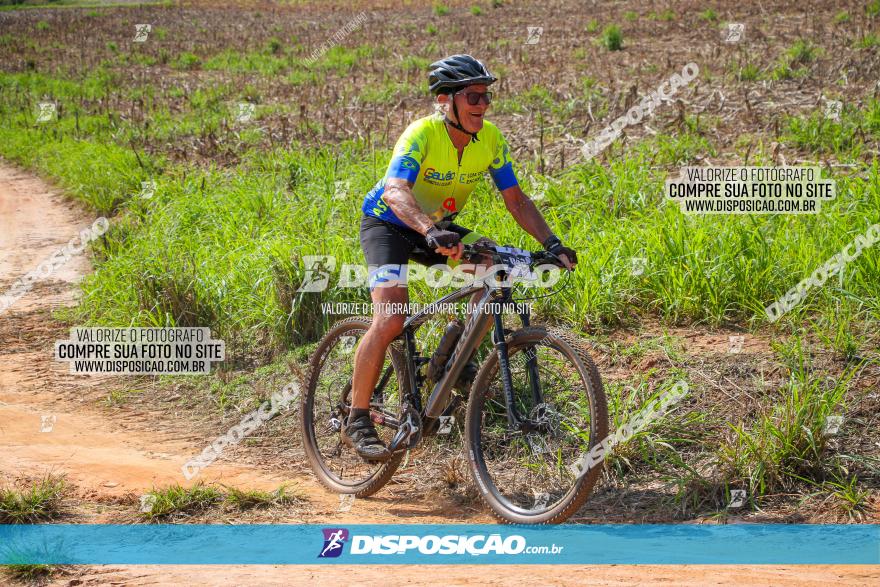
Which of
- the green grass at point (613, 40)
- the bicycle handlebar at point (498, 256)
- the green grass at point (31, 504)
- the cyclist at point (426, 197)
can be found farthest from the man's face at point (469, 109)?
the green grass at point (613, 40)

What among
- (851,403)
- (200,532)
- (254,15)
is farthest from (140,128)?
(254,15)

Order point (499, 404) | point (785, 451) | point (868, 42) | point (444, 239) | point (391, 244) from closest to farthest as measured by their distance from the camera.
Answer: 1. point (444, 239)
2. point (785, 451)
3. point (391, 244)
4. point (499, 404)
5. point (868, 42)

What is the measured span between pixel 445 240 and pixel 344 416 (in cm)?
181

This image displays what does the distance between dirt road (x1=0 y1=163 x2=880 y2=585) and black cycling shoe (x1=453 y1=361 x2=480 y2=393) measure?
76cm

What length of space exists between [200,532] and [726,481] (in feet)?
9.74

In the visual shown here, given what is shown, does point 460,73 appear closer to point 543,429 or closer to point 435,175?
point 435,175

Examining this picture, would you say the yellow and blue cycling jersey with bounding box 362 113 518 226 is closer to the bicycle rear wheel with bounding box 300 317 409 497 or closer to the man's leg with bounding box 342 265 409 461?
the man's leg with bounding box 342 265 409 461

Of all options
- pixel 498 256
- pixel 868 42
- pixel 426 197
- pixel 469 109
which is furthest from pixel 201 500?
pixel 868 42

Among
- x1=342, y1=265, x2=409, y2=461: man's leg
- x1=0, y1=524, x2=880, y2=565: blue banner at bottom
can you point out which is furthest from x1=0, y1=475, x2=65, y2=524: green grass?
x1=342, y1=265, x2=409, y2=461: man's leg

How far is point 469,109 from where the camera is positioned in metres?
5.18

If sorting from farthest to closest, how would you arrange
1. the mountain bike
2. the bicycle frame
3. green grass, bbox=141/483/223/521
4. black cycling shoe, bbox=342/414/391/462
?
black cycling shoe, bbox=342/414/391/462
green grass, bbox=141/483/223/521
the bicycle frame
the mountain bike

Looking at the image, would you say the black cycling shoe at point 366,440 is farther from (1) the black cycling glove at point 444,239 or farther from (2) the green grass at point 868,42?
(2) the green grass at point 868,42

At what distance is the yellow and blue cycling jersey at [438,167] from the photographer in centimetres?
523

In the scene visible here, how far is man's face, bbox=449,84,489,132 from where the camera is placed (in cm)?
518
